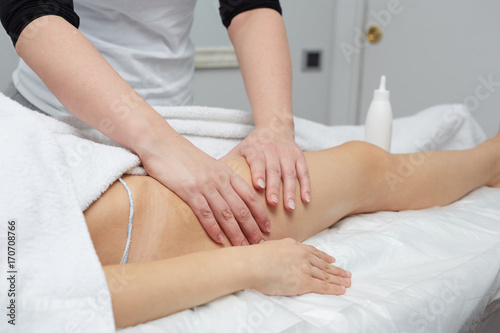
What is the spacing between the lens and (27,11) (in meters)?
0.88

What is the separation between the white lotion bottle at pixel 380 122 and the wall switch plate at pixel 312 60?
1242mm

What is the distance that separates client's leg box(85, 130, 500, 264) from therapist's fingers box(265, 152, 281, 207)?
0.8 inches

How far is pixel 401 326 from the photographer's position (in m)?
0.66

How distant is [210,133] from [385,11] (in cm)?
167

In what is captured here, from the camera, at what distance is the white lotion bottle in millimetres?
1222

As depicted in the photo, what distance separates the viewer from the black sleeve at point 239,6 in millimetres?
1220

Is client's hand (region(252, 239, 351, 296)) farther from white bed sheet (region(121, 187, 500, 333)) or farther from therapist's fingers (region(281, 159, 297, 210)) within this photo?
therapist's fingers (region(281, 159, 297, 210))

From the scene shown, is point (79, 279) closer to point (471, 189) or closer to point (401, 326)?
point (401, 326)

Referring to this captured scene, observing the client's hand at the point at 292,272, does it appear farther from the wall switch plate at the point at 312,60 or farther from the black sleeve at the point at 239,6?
the wall switch plate at the point at 312,60

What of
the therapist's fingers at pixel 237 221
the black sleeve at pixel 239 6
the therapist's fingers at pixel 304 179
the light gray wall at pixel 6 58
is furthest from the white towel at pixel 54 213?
the light gray wall at pixel 6 58

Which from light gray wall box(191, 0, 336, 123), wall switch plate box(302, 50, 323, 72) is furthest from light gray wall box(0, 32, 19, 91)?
wall switch plate box(302, 50, 323, 72)

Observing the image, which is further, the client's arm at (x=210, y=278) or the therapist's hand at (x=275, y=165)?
the therapist's hand at (x=275, y=165)

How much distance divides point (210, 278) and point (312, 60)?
201cm

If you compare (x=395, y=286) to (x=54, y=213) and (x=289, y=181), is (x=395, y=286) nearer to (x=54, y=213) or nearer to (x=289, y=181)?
(x=289, y=181)
